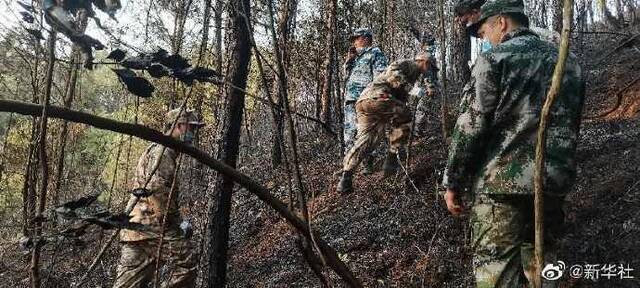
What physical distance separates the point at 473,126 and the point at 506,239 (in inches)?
22.5

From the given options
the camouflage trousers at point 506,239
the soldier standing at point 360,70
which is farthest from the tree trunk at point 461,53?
the camouflage trousers at point 506,239

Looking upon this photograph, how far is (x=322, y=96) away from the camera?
11.9 metres

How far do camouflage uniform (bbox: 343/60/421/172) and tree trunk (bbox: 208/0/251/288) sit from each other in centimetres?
229

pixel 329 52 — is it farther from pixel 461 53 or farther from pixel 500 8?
pixel 500 8

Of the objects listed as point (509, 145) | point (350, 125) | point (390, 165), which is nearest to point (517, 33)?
point (509, 145)

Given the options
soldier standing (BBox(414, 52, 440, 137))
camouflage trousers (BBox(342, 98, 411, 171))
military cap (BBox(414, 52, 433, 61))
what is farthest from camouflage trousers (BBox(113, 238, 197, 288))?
military cap (BBox(414, 52, 433, 61))

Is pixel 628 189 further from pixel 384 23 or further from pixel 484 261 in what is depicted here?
pixel 384 23

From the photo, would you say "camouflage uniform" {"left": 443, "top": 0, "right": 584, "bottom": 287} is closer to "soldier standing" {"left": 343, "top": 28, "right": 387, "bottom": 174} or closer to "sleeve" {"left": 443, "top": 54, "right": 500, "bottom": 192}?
"sleeve" {"left": 443, "top": 54, "right": 500, "bottom": 192}

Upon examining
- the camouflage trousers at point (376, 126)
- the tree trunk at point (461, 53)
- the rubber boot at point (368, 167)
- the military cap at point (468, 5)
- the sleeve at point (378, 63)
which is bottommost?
the rubber boot at point (368, 167)

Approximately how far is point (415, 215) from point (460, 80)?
3979 mm

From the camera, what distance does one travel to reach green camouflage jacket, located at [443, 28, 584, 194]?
8.31 feet

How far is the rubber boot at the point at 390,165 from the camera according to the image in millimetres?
6602

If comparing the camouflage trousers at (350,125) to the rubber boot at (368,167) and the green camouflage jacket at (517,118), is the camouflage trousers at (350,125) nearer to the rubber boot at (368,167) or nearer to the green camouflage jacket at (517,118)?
the rubber boot at (368,167)

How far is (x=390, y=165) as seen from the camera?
663cm
